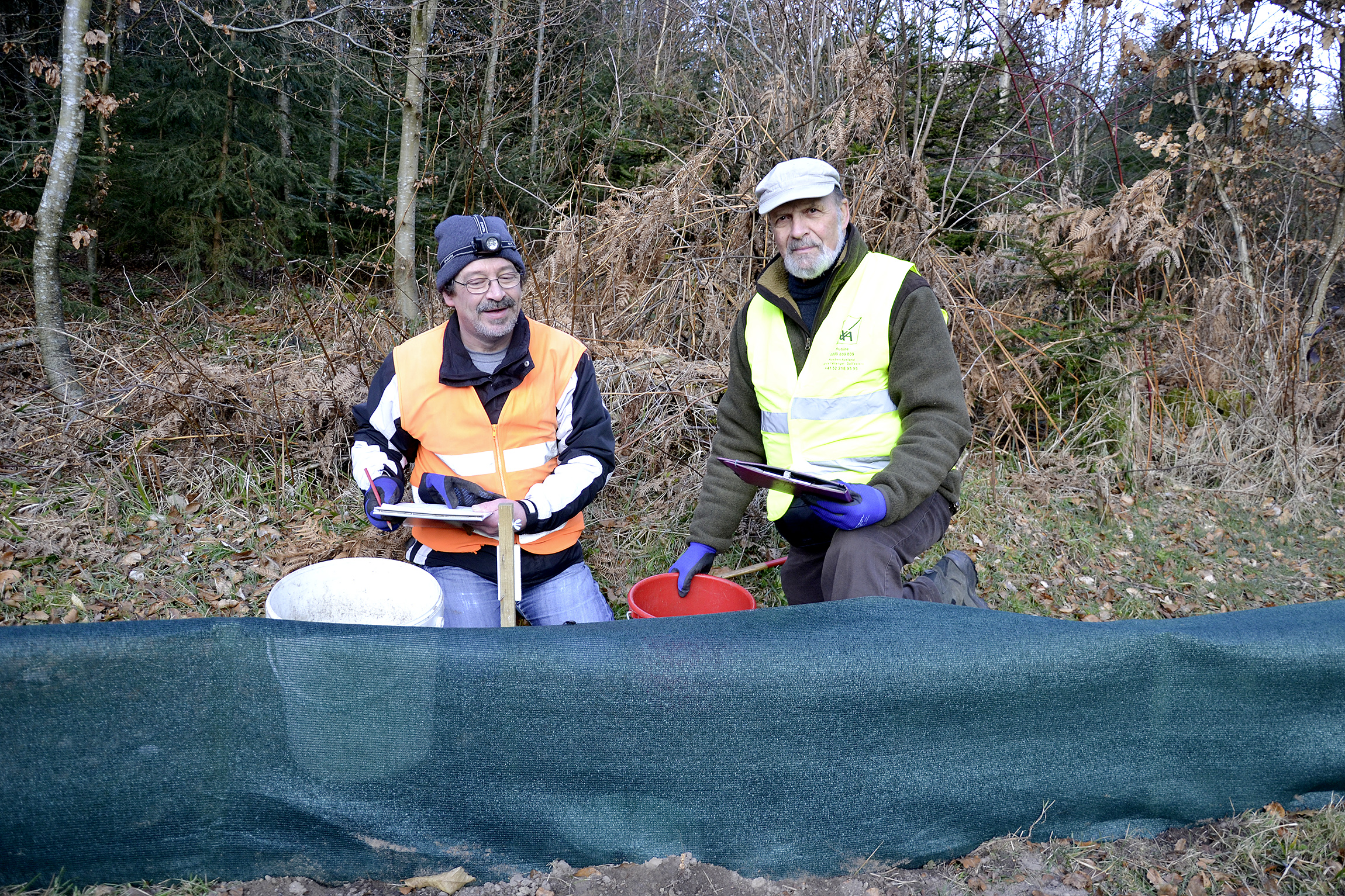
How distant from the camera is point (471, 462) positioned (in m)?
3.20

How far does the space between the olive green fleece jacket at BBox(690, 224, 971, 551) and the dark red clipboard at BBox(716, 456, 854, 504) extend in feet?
0.50

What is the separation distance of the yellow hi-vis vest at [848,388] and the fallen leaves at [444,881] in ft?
5.37

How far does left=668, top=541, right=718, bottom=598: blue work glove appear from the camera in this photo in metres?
3.24

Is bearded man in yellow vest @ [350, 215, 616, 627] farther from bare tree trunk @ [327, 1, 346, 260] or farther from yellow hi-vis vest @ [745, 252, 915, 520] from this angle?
bare tree trunk @ [327, 1, 346, 260]

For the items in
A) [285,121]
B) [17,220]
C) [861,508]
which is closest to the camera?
[861,508]

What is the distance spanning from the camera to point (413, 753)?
198cm

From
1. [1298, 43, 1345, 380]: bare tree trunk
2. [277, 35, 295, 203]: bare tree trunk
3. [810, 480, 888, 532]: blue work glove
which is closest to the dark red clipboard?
[810, 480, 888, 532]: blue work glove

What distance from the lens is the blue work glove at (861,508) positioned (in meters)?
2.85

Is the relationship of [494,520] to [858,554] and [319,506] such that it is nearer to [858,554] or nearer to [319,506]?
[858,554]

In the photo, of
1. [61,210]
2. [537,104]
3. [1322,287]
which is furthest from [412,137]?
[1322,287]

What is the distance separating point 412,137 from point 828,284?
16.3 feet

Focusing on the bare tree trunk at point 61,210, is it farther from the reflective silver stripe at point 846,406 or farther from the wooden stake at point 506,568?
the reflective silver stripe at point 846,406

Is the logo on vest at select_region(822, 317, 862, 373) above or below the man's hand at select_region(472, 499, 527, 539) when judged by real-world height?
above

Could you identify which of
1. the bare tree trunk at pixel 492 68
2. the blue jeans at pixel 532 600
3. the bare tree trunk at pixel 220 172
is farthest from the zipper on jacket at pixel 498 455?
the bare tree trunk at pixel 220 172
